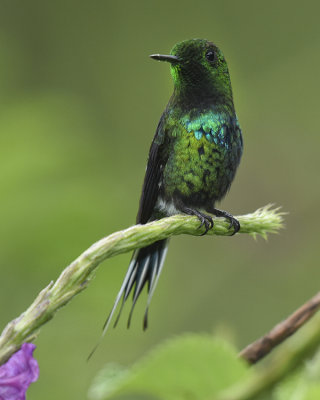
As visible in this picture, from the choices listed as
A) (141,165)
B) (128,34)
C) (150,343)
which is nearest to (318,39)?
(128,34)

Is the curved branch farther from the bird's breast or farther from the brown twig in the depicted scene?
the bird's breast

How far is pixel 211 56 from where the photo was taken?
7.82ft

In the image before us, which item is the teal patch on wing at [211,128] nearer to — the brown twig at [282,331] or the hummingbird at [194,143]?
the hummingbird at [194,143]

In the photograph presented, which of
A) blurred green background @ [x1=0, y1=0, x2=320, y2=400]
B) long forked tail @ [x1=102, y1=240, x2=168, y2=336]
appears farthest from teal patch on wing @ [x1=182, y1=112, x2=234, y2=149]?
blurred green background @ [x1=0, y1=0, x2=320, y2=400]

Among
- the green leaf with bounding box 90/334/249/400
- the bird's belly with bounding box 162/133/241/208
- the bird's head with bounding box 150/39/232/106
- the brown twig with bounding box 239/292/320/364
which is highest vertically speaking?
the bird's head with bounding box 150/39/232/106

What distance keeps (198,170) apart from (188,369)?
80.2 inches

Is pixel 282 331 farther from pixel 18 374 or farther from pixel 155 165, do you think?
pixel 155 165

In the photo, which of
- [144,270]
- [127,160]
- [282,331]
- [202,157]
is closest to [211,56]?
[202,157]

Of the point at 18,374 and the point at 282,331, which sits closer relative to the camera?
the point at 282,331

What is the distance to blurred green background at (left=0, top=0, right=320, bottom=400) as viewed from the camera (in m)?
2.63

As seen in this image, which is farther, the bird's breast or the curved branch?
the bird's breast

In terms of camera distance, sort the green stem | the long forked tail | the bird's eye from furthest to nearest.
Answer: the bird's eye, the long forked tail, the green stem

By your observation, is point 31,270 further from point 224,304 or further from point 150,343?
point 224,304

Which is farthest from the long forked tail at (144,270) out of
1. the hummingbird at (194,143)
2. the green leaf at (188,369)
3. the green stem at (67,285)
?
the green leaf at (188,369)
